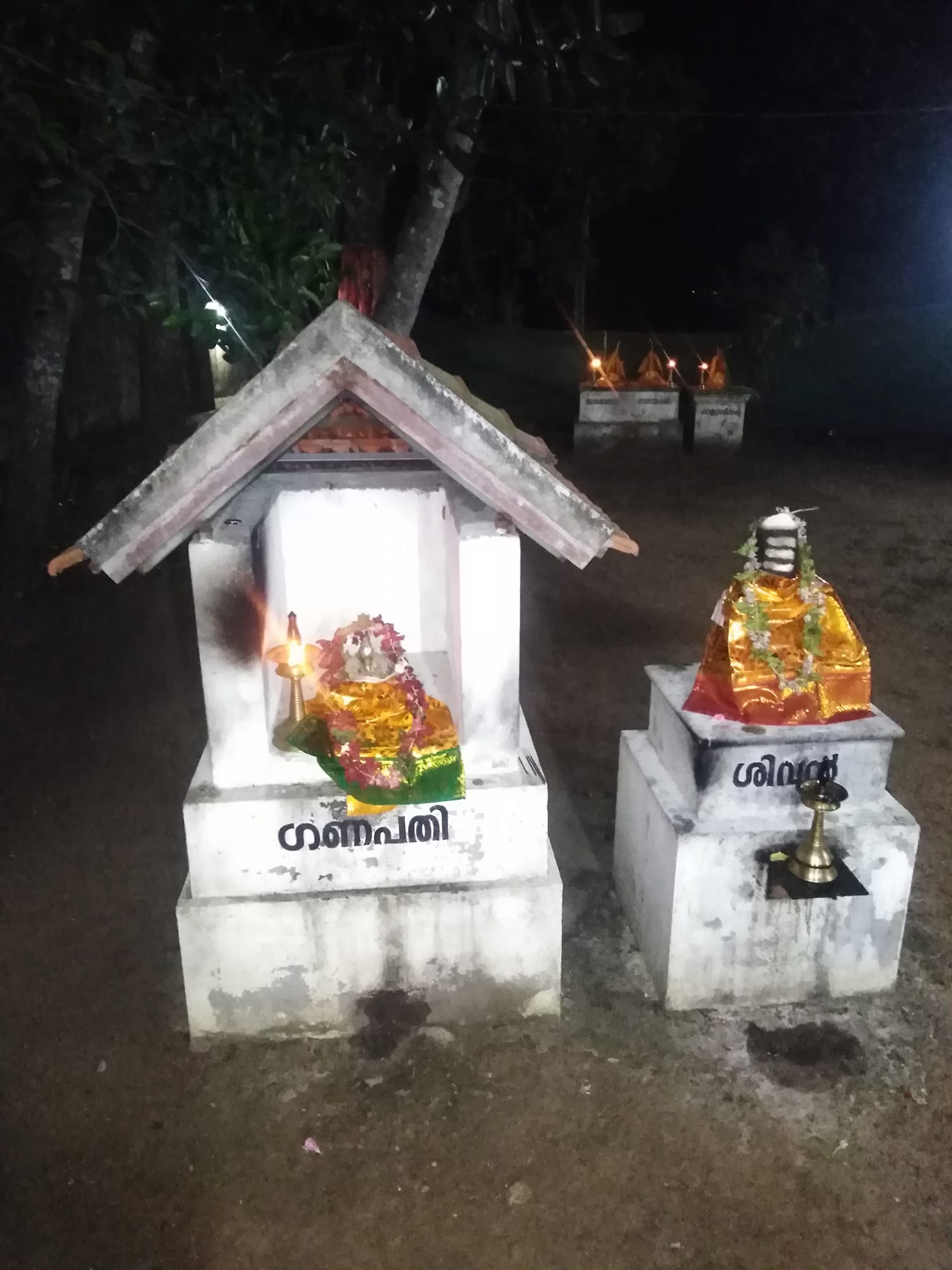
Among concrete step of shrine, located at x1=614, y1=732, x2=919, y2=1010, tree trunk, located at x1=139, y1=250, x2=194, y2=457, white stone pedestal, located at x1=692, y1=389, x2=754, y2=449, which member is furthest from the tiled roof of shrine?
white stone pedestal, located at x1=692, y1=389, x2=754, y2=449

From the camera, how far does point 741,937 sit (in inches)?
172

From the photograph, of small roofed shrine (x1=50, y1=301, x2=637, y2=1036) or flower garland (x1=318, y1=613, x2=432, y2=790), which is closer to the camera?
→ small roofed shrine (x1=50, y1=301, x2=637, y2=1036)

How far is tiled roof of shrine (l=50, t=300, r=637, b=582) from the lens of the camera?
3344 mm

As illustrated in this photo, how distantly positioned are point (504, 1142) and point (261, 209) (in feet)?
17.2

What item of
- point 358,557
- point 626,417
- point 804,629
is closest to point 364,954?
point 358,557

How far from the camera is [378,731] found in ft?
13.3

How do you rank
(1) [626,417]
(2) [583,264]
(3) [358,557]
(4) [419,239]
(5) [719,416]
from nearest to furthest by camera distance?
1. (3) [358,557]
2. (4) [419,239]
3. (5) [719,416]
4. (1) [626,417]
5. (2) [583,264]

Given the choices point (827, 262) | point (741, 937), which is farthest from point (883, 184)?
point (741, 937)

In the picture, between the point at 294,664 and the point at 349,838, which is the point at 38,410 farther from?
the point at 349,838

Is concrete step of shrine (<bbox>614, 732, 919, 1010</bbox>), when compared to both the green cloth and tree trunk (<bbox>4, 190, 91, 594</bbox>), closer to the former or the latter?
the green cloth

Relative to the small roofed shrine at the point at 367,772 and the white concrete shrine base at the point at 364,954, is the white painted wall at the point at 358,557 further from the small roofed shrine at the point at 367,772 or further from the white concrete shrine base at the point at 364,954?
the white concrete shrine base at the point at 364,954

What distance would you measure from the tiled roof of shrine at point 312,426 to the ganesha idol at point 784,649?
96cm

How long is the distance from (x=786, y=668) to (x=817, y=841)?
767mm

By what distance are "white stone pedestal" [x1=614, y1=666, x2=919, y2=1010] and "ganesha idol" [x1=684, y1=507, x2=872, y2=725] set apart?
0.09 meters
